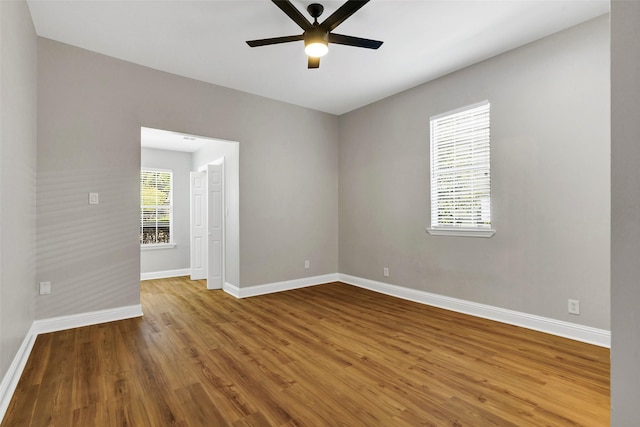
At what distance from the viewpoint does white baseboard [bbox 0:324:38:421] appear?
1.98 meters

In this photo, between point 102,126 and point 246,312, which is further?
point 246,312

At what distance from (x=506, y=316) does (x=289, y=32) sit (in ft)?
12.6

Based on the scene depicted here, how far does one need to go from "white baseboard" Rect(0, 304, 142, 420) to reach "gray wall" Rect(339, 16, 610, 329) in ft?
11.9

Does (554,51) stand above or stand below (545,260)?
above

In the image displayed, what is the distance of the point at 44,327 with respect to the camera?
328 centimetres

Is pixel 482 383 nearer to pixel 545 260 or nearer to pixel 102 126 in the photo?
pixel 545 260

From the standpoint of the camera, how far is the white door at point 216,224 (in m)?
5.30

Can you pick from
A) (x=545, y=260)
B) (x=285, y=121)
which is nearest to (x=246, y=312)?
(x=285, y=121)

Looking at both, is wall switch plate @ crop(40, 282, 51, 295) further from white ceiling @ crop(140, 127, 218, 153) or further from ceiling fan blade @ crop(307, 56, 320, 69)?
ceiling fan blade @ crop(307, 56, 320, 69)

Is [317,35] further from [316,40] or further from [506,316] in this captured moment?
[506,316]

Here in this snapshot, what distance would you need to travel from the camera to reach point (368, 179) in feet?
17.2

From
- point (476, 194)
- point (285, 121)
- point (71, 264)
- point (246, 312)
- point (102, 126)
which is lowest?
point (246, 312)

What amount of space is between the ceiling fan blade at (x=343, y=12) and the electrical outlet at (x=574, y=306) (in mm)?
3279

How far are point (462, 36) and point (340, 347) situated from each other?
3293 millimetres
